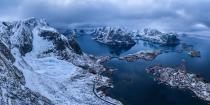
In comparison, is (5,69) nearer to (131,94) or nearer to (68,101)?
(68,101)

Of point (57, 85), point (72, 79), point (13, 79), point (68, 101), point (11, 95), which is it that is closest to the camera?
point (11, 95)

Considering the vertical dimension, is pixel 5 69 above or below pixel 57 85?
above

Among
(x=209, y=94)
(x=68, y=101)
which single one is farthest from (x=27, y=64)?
(x=209, y=94)

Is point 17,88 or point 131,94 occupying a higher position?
point 17,88

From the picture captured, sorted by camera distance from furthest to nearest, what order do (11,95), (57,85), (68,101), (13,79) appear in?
(57,85) < (68,101) < (13,79) < (11,95)

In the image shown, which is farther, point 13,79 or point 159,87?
point 159,87

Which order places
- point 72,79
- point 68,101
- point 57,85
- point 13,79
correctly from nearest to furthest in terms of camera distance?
1. point 13,79
2. point 68,101
3. point 57,85
4. point 72,79

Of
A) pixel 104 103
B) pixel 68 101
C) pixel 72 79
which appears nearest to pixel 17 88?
pixel 68 101

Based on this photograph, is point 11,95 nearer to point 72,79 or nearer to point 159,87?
point 72,79

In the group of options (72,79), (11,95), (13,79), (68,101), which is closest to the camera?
(11,95)
